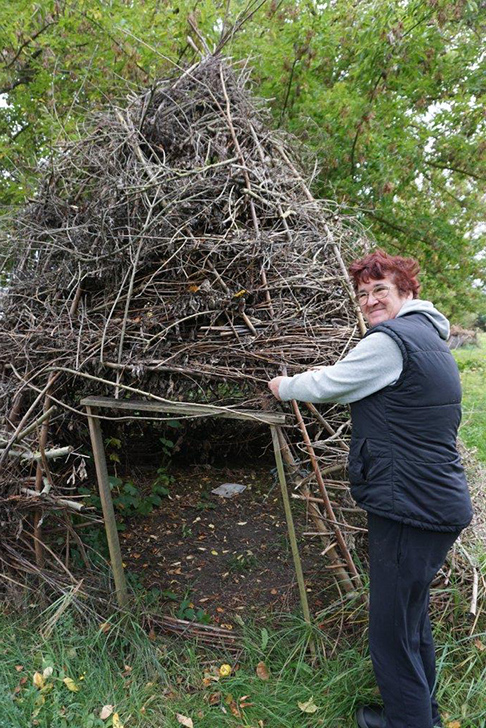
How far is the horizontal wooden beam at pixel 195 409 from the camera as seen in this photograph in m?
2.71

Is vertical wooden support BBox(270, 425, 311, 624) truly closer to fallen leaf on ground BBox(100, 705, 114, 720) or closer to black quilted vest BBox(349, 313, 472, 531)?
black quilted vest BBox(349, 313, 472, 531)

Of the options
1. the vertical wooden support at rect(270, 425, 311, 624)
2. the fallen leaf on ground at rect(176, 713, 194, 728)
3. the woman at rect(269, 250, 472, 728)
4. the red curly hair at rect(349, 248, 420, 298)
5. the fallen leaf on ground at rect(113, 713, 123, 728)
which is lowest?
the fallen leaf on ground at rect(113, 713, 123, 728)

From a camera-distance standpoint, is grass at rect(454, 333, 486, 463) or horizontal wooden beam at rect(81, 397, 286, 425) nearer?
horizontal wooden beam at rect(81, 397, 286, 425)

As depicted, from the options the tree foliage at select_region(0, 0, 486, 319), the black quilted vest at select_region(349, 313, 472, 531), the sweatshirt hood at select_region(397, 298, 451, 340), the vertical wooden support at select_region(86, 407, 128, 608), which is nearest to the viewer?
the black quilted vest at select_region(349, 313, 472, 531)

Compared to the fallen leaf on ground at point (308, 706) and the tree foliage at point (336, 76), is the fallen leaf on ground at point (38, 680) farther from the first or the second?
the tree foliage at point (336, 76)

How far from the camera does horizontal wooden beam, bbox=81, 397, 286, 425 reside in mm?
2713

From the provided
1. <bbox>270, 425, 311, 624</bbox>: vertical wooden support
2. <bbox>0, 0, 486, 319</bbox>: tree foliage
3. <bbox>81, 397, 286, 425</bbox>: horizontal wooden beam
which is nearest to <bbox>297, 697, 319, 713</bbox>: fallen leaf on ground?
<bbox>270, 425, 311, 624</bbox>: vertical wooden support

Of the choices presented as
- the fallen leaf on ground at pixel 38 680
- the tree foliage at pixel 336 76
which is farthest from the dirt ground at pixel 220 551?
the tree foliage at pixel 336 76

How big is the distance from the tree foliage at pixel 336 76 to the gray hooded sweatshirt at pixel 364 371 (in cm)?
303

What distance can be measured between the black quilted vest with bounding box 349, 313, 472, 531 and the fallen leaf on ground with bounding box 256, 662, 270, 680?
1498 mm

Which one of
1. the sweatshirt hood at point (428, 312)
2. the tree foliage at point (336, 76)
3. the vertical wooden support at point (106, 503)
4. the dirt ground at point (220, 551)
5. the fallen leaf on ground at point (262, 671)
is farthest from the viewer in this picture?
the tree foliage at point (336, 76)

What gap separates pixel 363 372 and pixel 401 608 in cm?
100

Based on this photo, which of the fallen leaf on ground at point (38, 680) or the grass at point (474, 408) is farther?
the grass at point (474, 408)

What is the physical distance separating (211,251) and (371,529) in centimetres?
178
